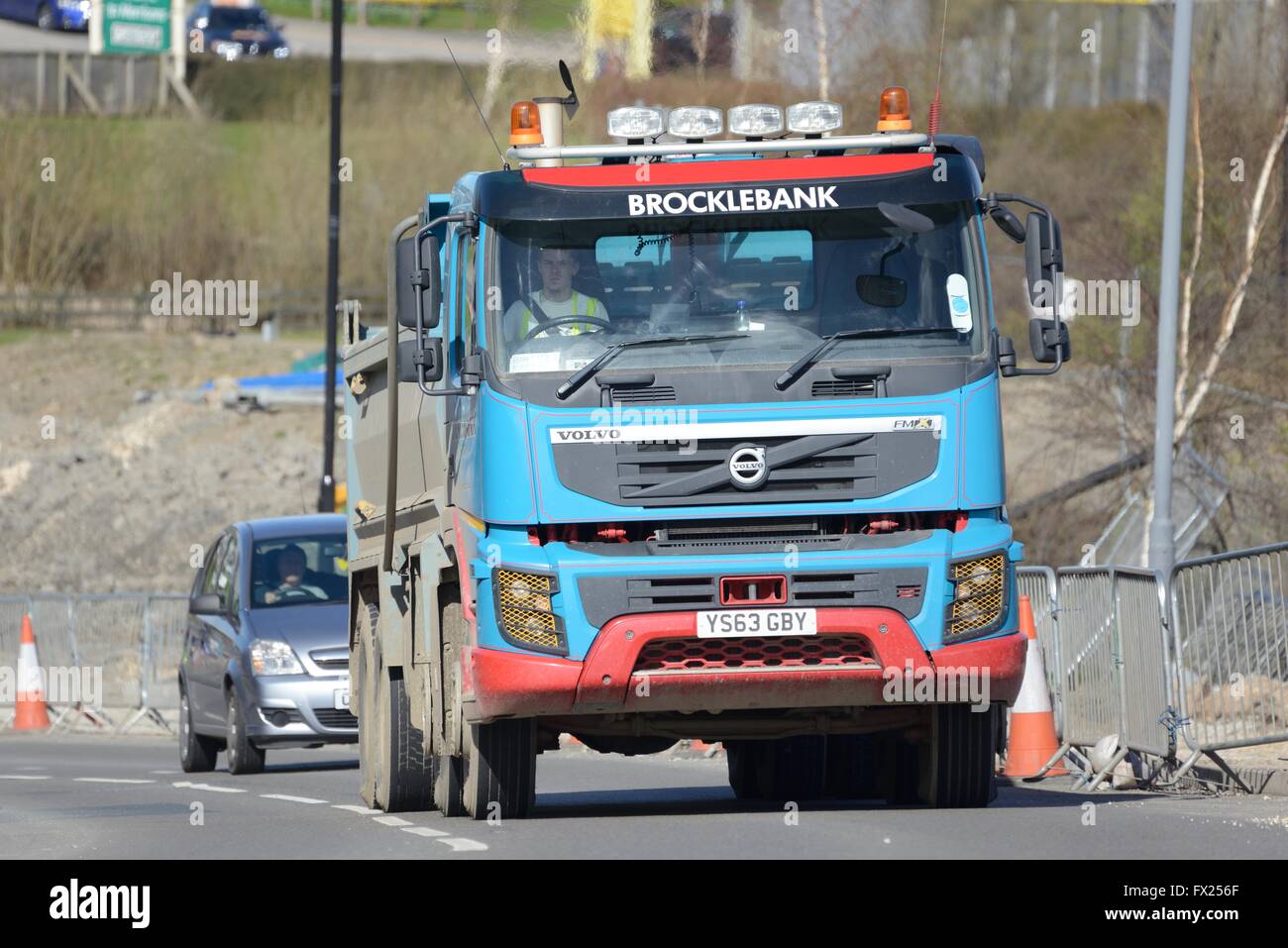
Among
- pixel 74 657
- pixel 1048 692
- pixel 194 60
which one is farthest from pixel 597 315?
pixel 194 60

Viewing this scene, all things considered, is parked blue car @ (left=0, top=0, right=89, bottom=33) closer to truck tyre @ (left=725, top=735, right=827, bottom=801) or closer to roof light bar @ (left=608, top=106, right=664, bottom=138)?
truck tyre @ (left=725, top=735, right=827, bottom=801)

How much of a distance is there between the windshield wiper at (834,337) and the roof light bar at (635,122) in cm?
146

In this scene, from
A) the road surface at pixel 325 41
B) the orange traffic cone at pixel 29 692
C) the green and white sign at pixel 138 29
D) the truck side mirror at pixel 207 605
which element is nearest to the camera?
the truck side mirror at pixel 207 605

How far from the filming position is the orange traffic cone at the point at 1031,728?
16188 millimetres

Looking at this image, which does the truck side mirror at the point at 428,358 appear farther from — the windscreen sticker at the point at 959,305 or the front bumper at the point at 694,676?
the windscreen sticker at the point at 959,305

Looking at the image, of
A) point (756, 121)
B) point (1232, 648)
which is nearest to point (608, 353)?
point (756, 121)

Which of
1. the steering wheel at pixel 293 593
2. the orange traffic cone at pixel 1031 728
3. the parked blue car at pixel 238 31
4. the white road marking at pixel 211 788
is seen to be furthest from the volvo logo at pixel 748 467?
the parked blue car at pixel 238 31

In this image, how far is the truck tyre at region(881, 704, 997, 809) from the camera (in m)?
12.3

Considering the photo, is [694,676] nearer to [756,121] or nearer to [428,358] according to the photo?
[428,358]

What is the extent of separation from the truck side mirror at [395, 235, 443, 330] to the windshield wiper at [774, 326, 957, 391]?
1684 millimetres

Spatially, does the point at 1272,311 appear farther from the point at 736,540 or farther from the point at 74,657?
the point at 736,540

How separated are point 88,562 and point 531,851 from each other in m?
31.3

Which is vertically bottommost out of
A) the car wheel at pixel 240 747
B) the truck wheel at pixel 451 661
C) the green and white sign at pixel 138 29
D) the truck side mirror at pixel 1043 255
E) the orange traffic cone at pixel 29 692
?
the orange traffic cone at pixel 29 692

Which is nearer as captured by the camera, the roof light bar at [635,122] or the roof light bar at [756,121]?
the roof light bar at [635,122]
